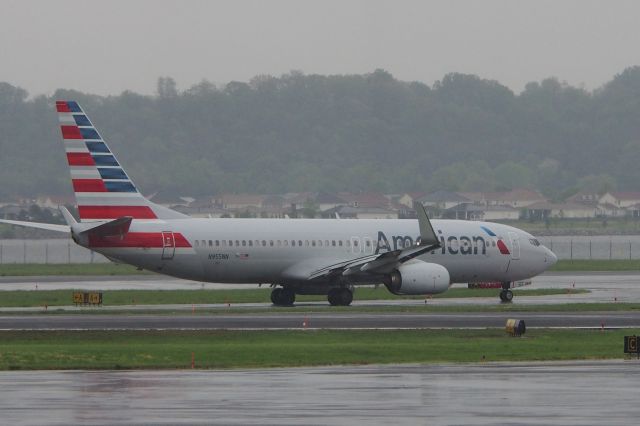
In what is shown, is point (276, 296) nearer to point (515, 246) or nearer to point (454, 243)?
point (454, 243)

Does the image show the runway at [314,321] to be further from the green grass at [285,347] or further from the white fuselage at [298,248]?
the white fuselage at [298,248]

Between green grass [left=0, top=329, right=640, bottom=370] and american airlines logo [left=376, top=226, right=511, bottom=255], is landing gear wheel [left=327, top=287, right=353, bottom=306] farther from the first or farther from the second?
green grass [left=0, top=329, right=640, bottom=370]

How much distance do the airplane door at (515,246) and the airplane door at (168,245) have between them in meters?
17.6

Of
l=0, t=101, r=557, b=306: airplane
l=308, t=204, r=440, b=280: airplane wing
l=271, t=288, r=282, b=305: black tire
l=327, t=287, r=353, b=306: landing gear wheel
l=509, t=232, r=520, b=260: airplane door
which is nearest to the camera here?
l=0, t=101, r=557, b=306: airplane

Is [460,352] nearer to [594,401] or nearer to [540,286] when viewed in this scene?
[594,401]

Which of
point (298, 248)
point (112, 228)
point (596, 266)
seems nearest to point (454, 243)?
point (298, 248)

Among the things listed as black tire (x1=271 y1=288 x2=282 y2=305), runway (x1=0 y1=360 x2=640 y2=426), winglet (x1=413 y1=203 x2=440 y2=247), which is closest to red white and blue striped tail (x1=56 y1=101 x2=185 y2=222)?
black tire (x1=271 y1=288 x2=282 y2=305)

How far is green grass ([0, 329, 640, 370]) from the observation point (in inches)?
1534

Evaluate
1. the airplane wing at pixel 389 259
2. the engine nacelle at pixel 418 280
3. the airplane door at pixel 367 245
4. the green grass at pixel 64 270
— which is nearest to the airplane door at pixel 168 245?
the airplane wing at pixel 389 259

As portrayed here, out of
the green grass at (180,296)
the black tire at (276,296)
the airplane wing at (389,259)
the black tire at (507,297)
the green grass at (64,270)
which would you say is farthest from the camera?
the green grass at (64,270)

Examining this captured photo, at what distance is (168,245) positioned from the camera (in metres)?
62.0

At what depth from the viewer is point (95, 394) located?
30703 mm

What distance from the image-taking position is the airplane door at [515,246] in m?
71.1

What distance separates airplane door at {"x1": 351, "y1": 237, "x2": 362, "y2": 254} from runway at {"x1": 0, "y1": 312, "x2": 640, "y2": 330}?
30.5 ft
